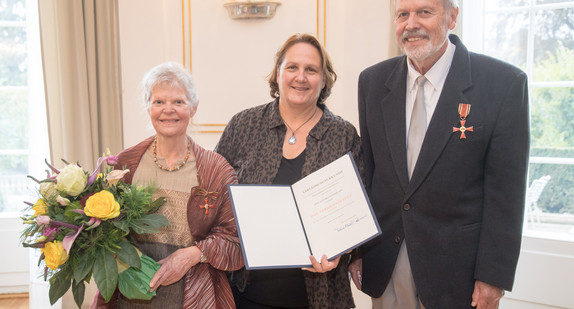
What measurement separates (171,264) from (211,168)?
414 millimetres

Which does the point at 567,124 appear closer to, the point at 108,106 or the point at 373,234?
the point at 373,234

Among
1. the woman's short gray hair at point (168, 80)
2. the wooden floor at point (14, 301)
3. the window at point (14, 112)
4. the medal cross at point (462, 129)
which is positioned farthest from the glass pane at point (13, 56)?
the medal cross at point (462, 129)

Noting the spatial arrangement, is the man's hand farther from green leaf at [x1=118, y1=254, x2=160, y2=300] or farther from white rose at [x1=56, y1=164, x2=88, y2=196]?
white rose at [x1=56, y1=164, x2=88, y2=196]

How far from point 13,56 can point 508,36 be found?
4.47 meters

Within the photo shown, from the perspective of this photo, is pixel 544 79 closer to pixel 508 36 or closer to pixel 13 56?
pixel 508 36

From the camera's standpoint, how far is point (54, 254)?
147 centimetres

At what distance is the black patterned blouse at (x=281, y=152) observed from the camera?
77.5 inches

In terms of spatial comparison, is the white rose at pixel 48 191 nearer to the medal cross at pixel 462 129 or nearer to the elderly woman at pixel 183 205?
the elderly woman at pixel 183 205

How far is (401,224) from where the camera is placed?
1789mm

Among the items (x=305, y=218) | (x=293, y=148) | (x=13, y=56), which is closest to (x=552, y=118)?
(x=293, y=148)

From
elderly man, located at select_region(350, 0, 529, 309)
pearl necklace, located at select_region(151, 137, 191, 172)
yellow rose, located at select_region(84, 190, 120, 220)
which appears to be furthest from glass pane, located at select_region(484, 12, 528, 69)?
yellow rose, located at select_region(84, 190, 120, 220)

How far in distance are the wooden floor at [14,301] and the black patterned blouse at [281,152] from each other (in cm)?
293

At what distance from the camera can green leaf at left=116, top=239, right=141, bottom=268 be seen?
5.14ft

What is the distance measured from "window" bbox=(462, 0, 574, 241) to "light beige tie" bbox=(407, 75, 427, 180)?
1.97m
